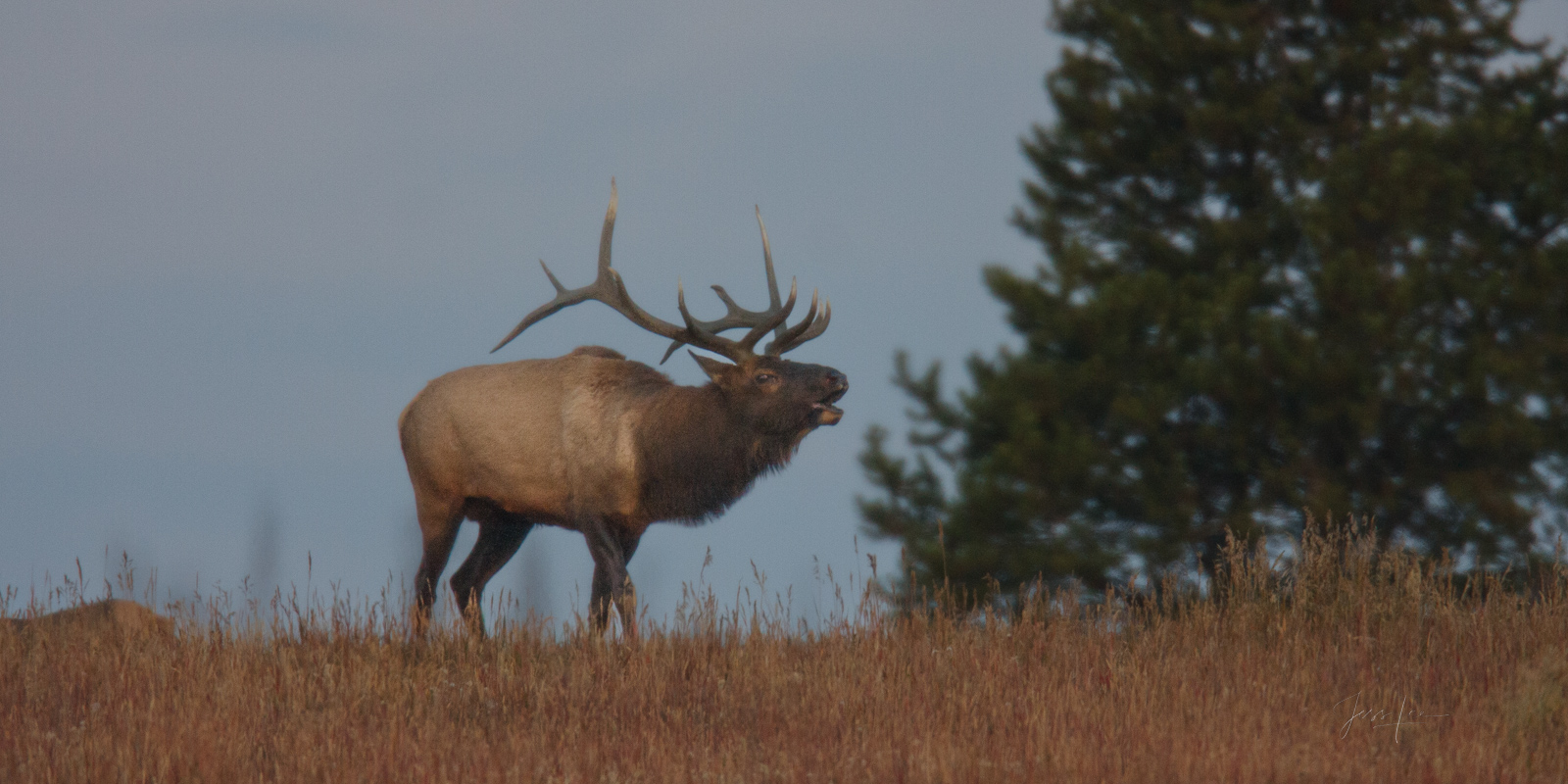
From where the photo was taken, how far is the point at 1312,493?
424 inches

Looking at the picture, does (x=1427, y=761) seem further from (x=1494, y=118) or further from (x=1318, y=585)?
(x=1494, y=118)

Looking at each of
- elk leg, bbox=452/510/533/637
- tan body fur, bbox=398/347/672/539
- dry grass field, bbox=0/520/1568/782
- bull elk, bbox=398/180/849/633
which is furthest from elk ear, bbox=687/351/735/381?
dry grass field, bbox=0/520/1568/782

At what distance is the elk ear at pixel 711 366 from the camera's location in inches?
350

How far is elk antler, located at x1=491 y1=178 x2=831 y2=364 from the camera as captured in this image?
9.05m

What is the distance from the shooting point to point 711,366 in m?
8.91

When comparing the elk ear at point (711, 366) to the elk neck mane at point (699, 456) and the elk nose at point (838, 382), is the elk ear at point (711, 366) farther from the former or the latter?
the elk nose at point (838, 382)

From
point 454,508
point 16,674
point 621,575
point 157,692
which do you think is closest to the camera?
point 157,692

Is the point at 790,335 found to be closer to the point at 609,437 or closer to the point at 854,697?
the point at 609,437

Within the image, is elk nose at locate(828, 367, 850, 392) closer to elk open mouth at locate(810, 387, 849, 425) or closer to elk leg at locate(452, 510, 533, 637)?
elk open mouth at locate(810, 387, 849, 425)

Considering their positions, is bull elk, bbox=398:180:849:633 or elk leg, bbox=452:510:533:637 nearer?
bull elk, bbox=398:180:849:633

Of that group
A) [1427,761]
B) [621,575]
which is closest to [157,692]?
[621,575]

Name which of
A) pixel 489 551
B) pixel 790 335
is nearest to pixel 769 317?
pixel 790 335

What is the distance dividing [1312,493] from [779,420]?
4.55 meters

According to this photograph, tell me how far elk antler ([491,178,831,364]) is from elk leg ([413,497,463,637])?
112 centimetres
